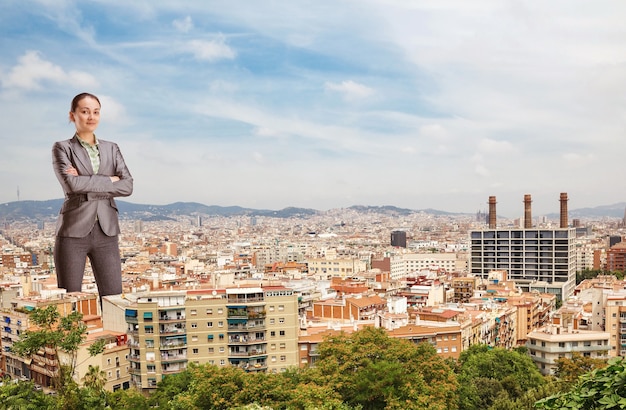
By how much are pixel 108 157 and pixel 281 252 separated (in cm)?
5256

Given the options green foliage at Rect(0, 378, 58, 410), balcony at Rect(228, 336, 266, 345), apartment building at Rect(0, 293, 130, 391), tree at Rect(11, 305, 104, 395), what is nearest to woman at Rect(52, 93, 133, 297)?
tree at Rect(11, 305, 104, 395)

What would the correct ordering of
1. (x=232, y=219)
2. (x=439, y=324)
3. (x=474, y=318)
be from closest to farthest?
(x=439, y=324) < (x=474, y=318) < (x=232, y=219)

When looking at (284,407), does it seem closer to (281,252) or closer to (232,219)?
(281,252)

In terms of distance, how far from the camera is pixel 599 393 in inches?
175

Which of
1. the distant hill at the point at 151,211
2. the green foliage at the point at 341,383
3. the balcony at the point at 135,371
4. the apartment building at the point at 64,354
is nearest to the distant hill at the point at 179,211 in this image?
the distant hill at the point at 151,211

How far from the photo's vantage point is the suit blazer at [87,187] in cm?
929

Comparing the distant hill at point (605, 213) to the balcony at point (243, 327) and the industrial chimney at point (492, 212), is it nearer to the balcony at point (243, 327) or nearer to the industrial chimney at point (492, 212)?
the industrial chimney at point (492, 212)

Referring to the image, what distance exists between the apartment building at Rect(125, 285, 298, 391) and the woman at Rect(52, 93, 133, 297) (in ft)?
16.0

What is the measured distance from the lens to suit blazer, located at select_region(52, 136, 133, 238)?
9289mm

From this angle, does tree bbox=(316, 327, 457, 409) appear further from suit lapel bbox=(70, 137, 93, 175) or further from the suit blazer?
suit lapel bbox=(70, 137, 93, 175)

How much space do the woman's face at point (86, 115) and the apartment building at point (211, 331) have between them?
638 centimetres

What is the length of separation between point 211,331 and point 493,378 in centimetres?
659

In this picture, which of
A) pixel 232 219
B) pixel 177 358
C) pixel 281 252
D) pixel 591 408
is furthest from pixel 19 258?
pixel 232 219

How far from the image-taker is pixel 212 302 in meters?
15.2
